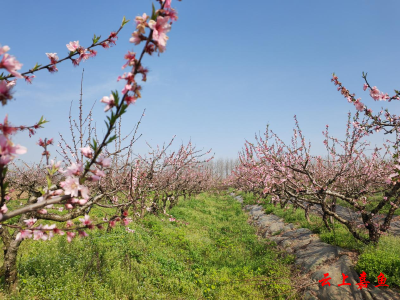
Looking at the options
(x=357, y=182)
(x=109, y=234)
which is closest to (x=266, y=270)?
(x=109, y=234)

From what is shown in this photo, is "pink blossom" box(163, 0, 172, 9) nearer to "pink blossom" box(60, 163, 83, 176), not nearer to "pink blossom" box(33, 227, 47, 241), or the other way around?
"pink blossom" box(60, 163, 83, 176)

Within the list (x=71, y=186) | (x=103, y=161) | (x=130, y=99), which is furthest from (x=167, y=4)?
(x=71, y=186)

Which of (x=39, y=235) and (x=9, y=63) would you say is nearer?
(x=9, y=63)

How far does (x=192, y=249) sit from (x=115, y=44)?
8.13 m

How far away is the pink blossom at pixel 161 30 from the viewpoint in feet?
4.71

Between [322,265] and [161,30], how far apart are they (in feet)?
26.6

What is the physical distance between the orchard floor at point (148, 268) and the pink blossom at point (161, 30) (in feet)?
18.8

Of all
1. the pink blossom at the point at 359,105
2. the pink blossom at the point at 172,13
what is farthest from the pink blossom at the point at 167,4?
the pink blossom at the point at 359,105

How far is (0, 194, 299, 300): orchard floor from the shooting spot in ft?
17.2

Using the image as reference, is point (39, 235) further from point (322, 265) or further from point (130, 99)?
point (322, 265)

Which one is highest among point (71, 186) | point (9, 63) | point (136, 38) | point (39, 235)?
point (136, 38)

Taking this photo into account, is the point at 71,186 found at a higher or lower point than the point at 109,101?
lower

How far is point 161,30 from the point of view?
1.48 metres

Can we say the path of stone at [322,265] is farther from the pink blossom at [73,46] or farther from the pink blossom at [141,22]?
the pink blossom at [73,46]
